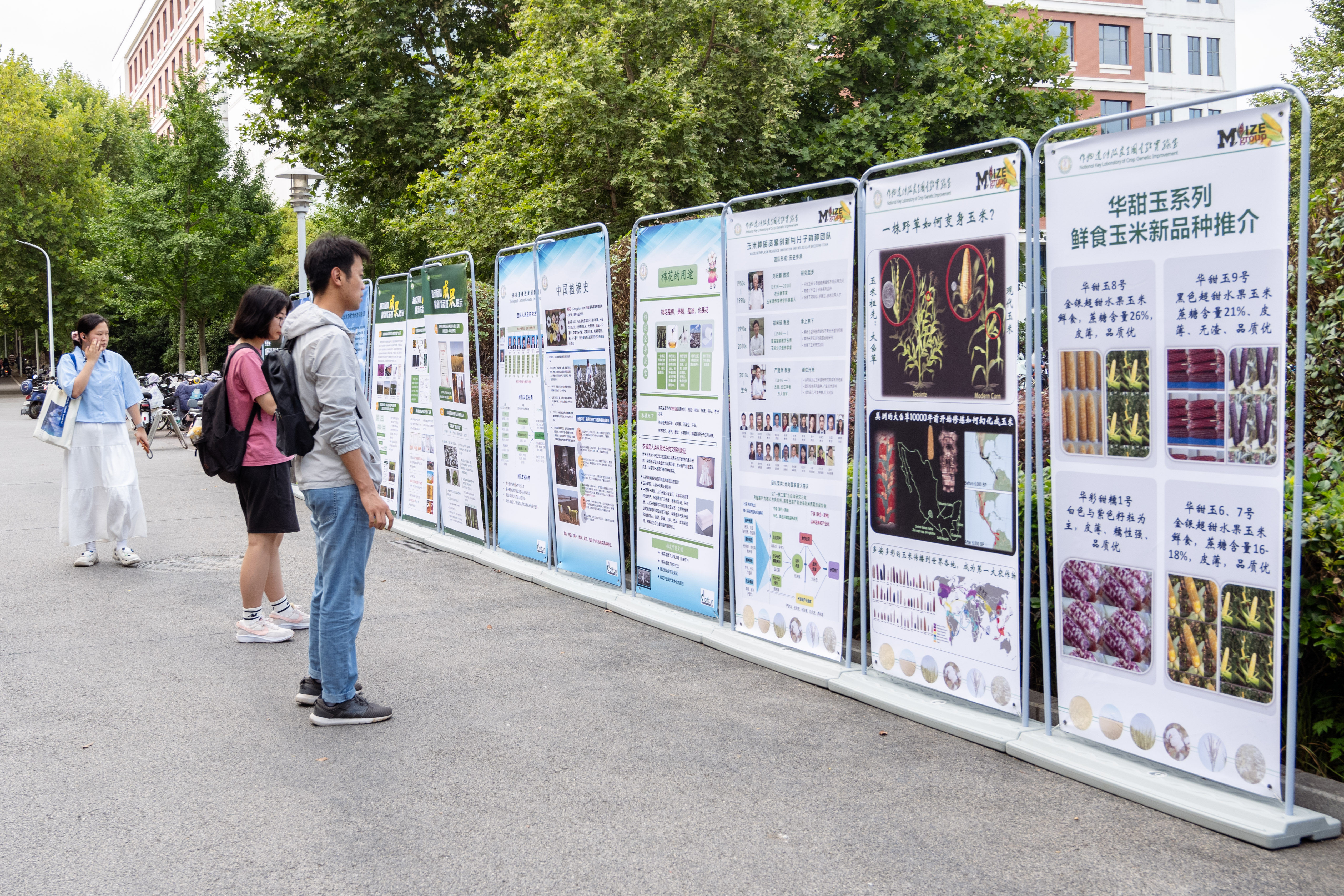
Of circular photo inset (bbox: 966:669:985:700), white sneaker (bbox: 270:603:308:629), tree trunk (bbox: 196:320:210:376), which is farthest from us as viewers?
tree trunk (bbox: 196:320:210:376)

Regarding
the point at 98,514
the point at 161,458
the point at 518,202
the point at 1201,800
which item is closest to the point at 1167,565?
the point at 1201,800

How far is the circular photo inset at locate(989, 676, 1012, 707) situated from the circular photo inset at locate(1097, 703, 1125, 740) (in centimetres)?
45

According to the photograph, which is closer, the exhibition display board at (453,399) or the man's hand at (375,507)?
the man's hand at (375,507)

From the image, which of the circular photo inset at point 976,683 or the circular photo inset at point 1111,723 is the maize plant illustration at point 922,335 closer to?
the circular photo inset at point 976,683

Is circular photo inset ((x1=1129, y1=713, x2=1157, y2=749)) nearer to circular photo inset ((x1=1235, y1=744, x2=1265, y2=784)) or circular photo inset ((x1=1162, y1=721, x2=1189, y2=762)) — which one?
circular photo inset ((x1=1162, y1=721, x2=1189, y2=762))

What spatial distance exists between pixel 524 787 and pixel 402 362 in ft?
22.8

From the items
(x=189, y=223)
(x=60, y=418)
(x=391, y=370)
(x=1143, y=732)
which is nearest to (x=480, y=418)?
(x=391, y=370)

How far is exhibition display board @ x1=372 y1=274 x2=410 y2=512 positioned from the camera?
34.4 feet

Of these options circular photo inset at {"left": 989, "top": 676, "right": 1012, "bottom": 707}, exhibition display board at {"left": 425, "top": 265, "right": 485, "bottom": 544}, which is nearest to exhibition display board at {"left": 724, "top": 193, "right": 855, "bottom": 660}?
Result: circular photo inset at {"left": 989, "top": 676, "right": 1012, "bottom": 707}

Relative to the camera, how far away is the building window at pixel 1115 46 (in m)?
52.0

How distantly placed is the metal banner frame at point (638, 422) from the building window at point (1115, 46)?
51898mm

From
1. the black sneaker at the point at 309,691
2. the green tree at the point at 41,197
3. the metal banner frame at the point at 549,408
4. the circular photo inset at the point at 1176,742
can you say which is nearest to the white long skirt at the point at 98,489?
the metal banner frame at the point at 549,408

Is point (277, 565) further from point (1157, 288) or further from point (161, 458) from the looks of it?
point (161, 458)

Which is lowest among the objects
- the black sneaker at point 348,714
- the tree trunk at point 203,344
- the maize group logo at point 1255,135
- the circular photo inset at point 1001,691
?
the black sneaker at point 348,714
